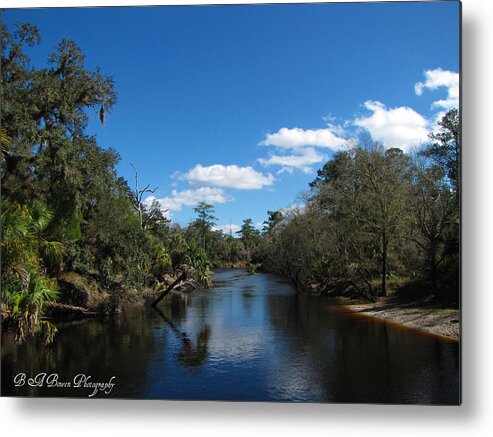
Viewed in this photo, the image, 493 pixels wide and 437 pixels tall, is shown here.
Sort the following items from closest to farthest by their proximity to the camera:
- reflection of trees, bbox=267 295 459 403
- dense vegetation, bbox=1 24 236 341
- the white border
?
the white border < reflection of trees, bbox=267 295 459 403 < dense vegetation, bbox=1 24 236 341

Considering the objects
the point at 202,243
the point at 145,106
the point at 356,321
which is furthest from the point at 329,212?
the point at 145,106

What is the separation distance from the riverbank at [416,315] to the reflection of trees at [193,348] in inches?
196

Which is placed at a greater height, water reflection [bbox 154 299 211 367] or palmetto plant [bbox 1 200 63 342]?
palmetto plant [bbox 1 200 63 342]

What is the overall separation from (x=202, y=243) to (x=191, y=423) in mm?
13744

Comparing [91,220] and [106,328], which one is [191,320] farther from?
[91,220]

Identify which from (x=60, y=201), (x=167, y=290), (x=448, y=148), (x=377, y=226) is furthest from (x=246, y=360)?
(x=167, y=290)

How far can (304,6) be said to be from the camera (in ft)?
25.3

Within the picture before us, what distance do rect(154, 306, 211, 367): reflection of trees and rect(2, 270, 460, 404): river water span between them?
0.03 metres

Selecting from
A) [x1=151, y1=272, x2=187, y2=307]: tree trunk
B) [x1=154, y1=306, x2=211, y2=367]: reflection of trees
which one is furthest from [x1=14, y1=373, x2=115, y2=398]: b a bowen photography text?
[x1=151, y1=272, x2=187, y2=307]: tree trunk

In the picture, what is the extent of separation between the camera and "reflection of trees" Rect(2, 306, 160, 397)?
25.1 feet

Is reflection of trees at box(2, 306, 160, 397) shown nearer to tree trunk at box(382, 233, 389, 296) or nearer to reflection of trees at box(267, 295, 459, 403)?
reflection of trees at box(267, 295, 459, 403)

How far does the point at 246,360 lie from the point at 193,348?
1.64 meters

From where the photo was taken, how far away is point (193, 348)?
10.3 m

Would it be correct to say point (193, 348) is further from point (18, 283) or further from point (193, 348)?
point (18, 283)
